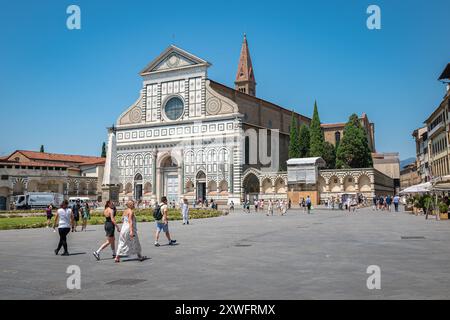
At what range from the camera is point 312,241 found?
1398 centimetres

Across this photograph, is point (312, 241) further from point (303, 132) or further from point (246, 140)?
point (303, 132)

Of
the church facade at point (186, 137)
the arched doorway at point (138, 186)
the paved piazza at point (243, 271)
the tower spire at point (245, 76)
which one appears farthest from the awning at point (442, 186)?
the tower spire at point (245, 76)

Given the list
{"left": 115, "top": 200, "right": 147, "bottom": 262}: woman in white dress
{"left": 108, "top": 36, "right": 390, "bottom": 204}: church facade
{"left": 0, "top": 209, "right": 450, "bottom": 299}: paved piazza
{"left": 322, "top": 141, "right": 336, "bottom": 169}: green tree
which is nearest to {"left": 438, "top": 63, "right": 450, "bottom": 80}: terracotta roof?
{"left": 108, "top": 36, "right": 390, "bottom": 204}: church facade

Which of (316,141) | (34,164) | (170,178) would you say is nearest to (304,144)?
(316,141)

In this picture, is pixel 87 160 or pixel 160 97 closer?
pixel 160 97

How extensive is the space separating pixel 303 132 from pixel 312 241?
49492 millimetres

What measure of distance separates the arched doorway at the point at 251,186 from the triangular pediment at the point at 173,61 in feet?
51.4

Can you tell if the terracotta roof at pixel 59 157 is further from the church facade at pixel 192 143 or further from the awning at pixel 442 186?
the awning at pixel 442 186

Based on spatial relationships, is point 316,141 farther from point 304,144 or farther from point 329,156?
point 329,156

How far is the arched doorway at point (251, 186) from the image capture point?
184ft
